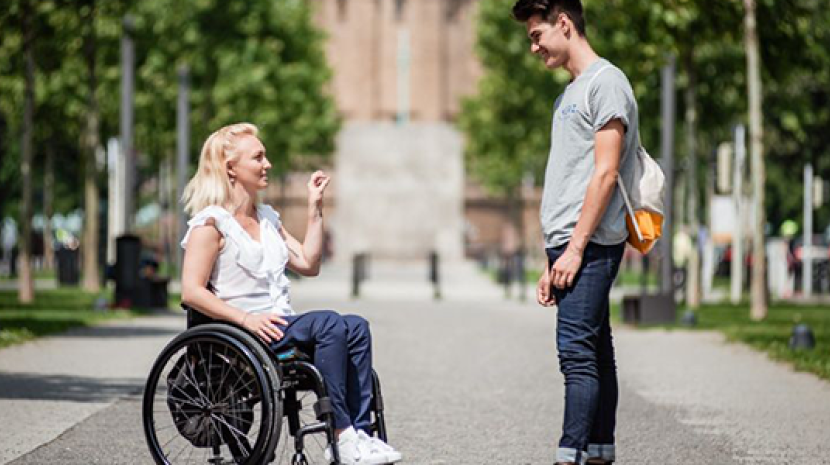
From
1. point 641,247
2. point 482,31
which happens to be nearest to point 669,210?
point 641,247

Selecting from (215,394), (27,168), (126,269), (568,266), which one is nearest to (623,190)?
(568,266)

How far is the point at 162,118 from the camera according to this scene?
128ft

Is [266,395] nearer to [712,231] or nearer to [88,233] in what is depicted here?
[88,233]

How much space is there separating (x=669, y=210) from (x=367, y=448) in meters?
15.8

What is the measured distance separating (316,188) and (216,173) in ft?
1.30

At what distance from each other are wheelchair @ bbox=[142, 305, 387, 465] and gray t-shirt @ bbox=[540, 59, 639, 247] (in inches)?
36.2

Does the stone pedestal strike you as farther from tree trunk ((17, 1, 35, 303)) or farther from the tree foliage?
tree trunk ((17, 1, 35, 303))

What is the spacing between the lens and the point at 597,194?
651 centimetres

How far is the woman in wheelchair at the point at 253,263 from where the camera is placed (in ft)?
21.0

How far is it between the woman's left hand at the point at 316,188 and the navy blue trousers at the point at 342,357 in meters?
0.51

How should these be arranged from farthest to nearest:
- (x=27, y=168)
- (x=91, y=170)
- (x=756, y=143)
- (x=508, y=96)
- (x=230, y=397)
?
1. (x=508, y=96)
2. (x=91, y=170)
3. (x=27, y=168)
4. (x=756, y=143)
5. (x=230, y=397)

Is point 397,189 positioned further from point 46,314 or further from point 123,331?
point 123,331

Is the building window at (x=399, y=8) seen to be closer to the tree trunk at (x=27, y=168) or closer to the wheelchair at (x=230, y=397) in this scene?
the tree trunk at (x=27, y=168)

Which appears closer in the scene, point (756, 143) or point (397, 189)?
point (756, 143)
